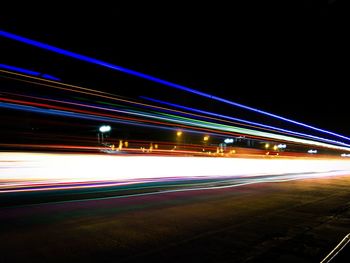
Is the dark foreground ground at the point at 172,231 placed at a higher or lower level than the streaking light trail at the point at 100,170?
lower

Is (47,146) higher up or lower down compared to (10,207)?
higher up

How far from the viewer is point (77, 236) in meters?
5.61

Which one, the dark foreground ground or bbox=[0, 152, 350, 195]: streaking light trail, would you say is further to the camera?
bbox=[0, 152, 350, 195]: streaking light trail

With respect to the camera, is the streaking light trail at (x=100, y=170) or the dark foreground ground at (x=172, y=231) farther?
the streaking light trail at (x=100, y=170)

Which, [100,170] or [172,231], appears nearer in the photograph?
[172,231]

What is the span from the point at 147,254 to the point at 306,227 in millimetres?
3538

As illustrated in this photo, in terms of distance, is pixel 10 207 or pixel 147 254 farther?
pixel 10 207

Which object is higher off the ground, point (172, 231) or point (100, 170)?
point (100, 170)

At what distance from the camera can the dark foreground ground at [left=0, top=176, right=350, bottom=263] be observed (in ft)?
15.6

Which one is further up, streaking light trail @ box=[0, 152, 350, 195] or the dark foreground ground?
streaking light trail @ box=[0, 152, 350, 195]

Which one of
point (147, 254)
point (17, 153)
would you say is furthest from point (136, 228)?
point (17, 153)

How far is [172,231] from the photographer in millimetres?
6148

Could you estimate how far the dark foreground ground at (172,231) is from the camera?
4.76 metres

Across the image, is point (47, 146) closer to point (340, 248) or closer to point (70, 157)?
point (70, 157)
